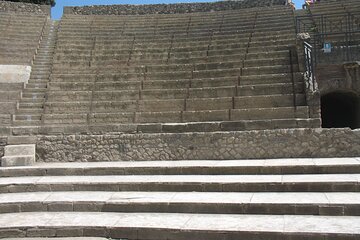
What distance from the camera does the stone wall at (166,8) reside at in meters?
20.5

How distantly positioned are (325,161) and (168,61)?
25.6 feet

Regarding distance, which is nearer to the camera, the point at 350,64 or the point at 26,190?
the point at 26,190

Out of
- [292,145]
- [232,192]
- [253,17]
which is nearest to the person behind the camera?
[232,192]

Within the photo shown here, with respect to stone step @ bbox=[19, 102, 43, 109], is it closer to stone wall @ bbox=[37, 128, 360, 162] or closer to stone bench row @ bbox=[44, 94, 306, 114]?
stone bench row @ bbox=[44, 94, 306, 114]

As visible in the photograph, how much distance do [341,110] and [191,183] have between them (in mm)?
10410

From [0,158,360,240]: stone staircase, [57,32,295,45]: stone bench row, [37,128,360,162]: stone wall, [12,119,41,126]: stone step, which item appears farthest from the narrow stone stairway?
[0,158,360,240]: stone staircase

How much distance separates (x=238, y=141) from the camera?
9195 millimetres

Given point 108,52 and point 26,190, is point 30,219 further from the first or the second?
point 108,52

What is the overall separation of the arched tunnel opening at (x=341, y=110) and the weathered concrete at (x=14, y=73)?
417 inches

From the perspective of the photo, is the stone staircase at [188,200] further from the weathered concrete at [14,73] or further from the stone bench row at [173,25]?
the stone bench row at [173,25]

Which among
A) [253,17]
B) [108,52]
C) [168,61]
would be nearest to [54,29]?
[108,52]

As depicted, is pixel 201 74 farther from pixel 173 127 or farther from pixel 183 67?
pixel 173 127

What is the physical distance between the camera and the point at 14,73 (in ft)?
45.4

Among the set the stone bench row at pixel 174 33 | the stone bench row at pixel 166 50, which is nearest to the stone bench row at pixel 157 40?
the stone bench row at pixel 174 33
